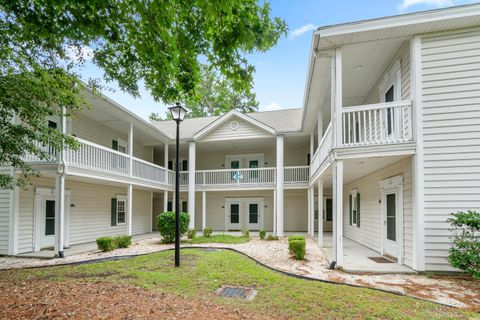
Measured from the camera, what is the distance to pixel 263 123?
1534 centimetres

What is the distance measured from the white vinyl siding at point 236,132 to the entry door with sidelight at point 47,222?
7.98 m

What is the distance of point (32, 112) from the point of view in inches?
263

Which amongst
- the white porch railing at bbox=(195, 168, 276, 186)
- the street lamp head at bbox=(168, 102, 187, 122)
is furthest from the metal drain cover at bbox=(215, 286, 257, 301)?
the white porch railing at bbox=(195, 168, 276, 186)

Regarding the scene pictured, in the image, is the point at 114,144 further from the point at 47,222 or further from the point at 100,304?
the point at 100,304

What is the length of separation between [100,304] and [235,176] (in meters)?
12.2

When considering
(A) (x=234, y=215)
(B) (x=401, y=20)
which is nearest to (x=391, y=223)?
(B) (x=401, y=20)

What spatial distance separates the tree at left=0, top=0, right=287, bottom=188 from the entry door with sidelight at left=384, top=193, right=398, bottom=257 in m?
6.19

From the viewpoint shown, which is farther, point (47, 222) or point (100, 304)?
point (47, 222)

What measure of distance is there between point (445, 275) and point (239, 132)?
1135cm

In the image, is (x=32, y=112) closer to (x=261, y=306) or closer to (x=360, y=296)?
(x=261, y=306)

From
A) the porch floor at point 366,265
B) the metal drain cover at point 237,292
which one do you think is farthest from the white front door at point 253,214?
the metal drain cover at point 237,292

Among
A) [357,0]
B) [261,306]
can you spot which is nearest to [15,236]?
[261,306]

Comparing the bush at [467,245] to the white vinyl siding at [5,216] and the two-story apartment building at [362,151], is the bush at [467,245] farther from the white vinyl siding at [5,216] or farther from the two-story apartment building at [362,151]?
the white vinyl siding at [5,216]

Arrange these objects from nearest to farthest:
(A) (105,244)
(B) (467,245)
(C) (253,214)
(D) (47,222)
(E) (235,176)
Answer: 1. (B) (467,245)
2. (A) (105,244)
3. (D) (47,222)
4. (E) (235,176)
5. (C) (253,214)
